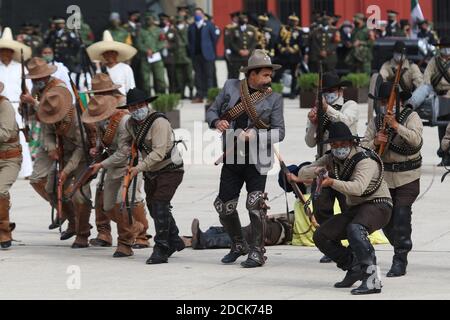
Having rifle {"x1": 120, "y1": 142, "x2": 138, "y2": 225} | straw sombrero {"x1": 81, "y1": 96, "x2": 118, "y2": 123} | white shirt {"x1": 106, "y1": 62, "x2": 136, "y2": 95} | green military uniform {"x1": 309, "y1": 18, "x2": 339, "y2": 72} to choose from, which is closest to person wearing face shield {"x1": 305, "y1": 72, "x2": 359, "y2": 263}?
rifle {"x1": 120, "y1": 142, "x2": 138, "y2": 225}

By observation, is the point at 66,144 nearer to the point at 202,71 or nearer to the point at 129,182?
the point at 129,182

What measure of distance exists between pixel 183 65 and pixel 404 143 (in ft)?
64.9

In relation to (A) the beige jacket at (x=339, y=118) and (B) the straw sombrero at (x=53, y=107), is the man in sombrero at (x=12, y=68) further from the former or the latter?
(A) the beige jacket at (x=339, y=118)

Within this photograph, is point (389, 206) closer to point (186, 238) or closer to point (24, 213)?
point (186, 238)

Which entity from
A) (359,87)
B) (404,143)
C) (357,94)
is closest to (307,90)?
(357,94)

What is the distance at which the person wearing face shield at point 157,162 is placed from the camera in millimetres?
12406

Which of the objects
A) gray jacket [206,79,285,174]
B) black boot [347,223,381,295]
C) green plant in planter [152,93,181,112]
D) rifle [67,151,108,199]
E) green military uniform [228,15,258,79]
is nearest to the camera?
black boot [347,223,381,295]

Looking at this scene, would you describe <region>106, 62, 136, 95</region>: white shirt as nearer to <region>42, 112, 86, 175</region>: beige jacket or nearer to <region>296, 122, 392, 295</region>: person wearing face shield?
<region>42, 112, 86, 175</region>: beige jacket

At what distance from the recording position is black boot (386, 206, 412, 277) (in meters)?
11.7

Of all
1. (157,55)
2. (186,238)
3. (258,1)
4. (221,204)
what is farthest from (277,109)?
(258,1)

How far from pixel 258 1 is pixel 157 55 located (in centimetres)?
1233

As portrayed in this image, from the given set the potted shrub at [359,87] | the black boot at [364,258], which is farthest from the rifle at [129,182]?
the potted shrub at [359,87]

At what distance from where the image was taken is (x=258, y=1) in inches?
1658

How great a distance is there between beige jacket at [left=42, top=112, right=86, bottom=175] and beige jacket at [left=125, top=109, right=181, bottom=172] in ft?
3.96
